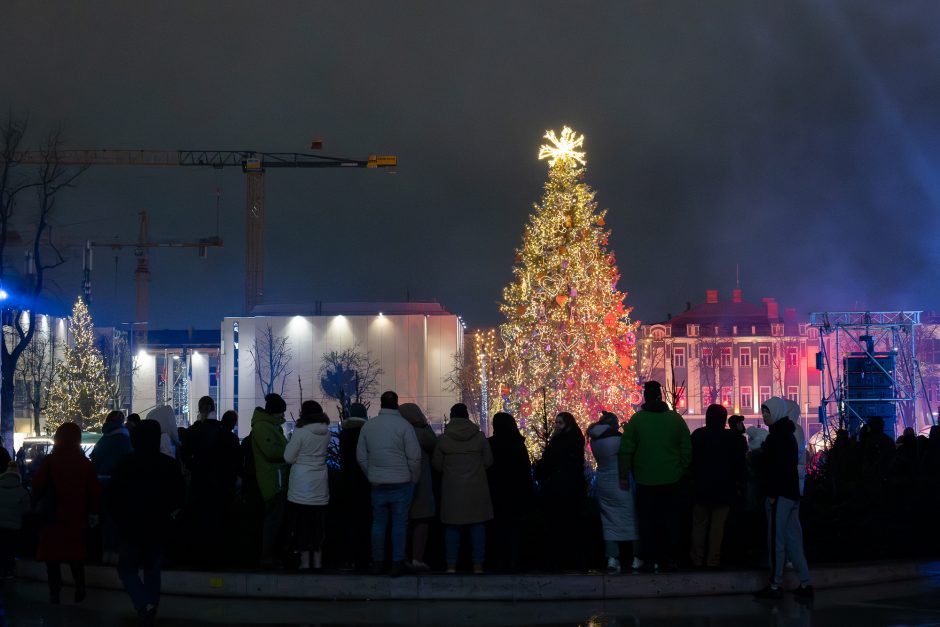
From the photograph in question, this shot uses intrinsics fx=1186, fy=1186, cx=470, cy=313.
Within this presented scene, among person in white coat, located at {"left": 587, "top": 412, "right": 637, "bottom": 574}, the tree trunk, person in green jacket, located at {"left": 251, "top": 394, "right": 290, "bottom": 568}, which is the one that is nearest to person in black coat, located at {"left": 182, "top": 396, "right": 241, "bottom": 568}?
person in green jacket, located at {"left": 251, "top": 394, "right": 290, "bottom": 568}

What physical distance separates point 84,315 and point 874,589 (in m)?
53.6

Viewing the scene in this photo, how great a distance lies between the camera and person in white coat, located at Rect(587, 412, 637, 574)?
12.2 m

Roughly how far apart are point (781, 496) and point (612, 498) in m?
1.72

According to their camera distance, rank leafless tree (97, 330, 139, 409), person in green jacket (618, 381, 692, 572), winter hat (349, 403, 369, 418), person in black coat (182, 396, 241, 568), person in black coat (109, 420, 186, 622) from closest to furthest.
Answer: person in black coat (109, 420, 186, 622) → person in green jacket (618, 381, 692, 572) → person in black coat (182, 396, 241, 568) → winter hat (349, 403, 369, 418) → leafless tree (97, 330, 139, 409)

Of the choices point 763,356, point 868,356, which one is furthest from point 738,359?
point 868,356

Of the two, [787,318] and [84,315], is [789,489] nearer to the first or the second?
[84,315]

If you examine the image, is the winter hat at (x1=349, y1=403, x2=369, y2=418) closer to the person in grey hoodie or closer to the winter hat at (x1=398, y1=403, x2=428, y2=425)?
the winter hat at (x1=398, y1=403, x2=428, y2=425)

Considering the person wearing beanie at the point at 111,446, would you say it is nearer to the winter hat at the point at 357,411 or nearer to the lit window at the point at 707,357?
the winter hat at the point at 357,411

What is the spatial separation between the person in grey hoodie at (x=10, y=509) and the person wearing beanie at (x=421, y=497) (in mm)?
4480

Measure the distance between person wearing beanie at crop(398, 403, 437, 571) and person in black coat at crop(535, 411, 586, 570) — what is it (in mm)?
1180

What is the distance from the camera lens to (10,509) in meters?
13.2

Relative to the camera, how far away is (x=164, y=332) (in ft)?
497

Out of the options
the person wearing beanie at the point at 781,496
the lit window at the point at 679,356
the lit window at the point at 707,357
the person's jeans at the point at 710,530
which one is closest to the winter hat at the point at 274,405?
the person's jeans at the point at 710,530

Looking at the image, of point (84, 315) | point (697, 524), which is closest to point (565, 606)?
point (697, 524)
